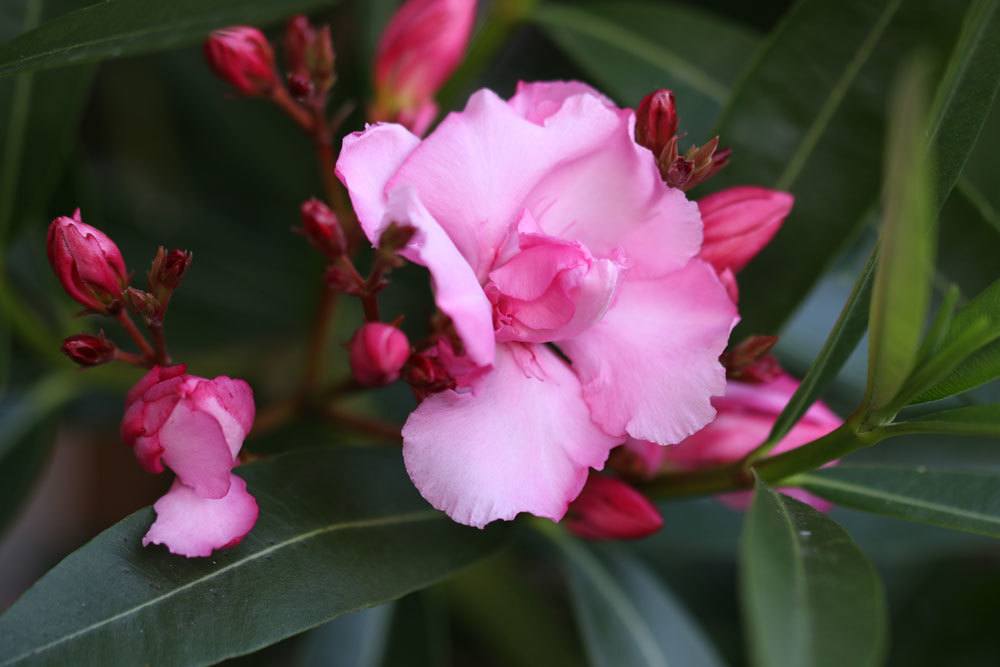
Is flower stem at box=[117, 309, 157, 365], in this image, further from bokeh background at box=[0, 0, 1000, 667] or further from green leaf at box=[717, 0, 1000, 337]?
green leaf at box=[717, 0, 1000, 337]

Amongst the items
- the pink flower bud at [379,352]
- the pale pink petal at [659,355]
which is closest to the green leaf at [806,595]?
the pale pink petal at [659,355]

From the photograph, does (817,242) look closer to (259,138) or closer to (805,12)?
(805,12)

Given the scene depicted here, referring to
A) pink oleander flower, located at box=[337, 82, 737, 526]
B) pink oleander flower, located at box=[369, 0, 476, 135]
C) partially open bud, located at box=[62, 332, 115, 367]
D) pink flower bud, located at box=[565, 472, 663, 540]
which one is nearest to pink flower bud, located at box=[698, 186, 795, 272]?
pink oleander flower, located at box=[337, 82, 737, 526]

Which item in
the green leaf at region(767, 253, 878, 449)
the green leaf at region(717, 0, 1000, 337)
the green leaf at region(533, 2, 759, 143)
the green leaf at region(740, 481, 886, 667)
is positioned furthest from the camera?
the green leaf at region(533, 2, 759, 143)

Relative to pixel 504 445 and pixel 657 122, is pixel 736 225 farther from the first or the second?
pixel 504 445

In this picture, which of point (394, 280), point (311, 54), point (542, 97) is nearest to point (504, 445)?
point (542, 97)

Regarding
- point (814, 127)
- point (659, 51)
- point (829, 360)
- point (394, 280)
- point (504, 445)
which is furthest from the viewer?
point (394, 280)

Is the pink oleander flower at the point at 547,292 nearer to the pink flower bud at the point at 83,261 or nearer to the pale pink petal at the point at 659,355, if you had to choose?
the pale pink petal at the point at 659,355
